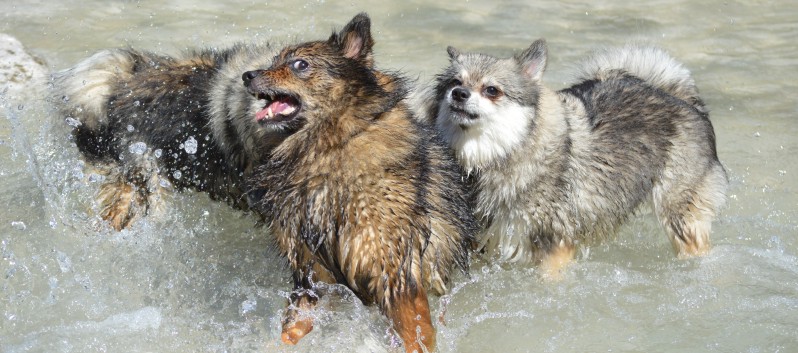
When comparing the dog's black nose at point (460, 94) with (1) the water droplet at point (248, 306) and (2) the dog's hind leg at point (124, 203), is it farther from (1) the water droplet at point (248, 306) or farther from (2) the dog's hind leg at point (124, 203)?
(2) the dog's hind leg at point (124, 203)

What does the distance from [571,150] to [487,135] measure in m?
0.66

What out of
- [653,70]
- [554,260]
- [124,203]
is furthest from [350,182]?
[653,70]

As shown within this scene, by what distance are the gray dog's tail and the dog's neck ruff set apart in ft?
5.09

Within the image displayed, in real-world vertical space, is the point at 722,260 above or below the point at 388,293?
below

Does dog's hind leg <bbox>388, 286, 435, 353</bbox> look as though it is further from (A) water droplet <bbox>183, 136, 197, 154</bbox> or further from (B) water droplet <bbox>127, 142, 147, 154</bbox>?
(B) water droplet <bbox>127, 142, 147, 154</bbox>

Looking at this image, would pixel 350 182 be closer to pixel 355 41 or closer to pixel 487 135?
pixel 355 41

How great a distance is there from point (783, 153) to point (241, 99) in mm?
4560

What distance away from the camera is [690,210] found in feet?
19.2

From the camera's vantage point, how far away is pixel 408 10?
993cm

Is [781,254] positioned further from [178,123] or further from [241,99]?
[178,123]

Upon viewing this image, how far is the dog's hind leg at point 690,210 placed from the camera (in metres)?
5.85

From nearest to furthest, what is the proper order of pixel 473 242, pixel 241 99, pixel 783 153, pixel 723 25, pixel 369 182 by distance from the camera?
1. pixel 369 182
2. pixel 241 99
3. pixel 473 242
4. pixel 783 153
5. pixel 723 25

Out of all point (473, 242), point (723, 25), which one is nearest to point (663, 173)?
point (473, 242)

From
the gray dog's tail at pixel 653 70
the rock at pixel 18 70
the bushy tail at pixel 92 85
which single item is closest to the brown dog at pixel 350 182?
the bushy tail at pixel 92 85
